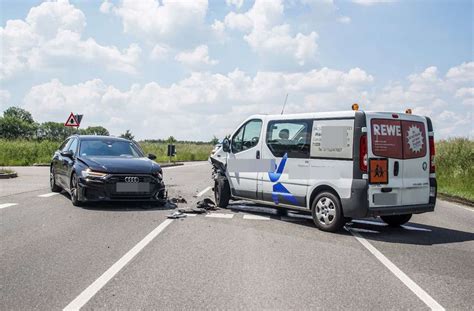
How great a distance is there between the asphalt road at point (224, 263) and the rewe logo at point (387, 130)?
170 cm

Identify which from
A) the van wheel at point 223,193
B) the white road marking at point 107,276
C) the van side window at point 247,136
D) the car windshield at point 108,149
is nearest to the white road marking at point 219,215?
the van wheel at point 223,193

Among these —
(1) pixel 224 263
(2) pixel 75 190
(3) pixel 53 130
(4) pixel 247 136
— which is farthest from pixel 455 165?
(3) pixel 53 130

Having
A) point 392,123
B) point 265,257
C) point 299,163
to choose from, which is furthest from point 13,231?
point 392,123

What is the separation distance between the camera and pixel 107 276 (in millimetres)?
5082

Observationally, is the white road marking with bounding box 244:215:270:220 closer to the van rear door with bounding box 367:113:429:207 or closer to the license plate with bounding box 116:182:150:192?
the license plate with bounding box 116:182:150:192

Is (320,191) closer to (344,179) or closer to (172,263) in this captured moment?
(344,179)

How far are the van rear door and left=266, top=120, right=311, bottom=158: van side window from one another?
1235 mm

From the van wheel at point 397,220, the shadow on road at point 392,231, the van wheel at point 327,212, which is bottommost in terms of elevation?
the shadow on road at point 392,231

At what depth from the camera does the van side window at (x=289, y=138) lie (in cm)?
856

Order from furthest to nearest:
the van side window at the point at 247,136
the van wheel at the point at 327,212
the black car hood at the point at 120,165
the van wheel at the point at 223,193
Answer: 1. the van wheel at the point at 223,193
2. the black car hood at the point at 120,165
3. the van side window at the point at 247,136
4. the van wheel at the point at 327,212

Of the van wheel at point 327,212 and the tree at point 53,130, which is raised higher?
the tree at point 53,130

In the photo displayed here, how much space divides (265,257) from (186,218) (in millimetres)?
3457

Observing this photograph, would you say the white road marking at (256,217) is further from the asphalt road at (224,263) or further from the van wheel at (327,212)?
the van wheel at (327,212)

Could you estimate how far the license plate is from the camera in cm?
1011
